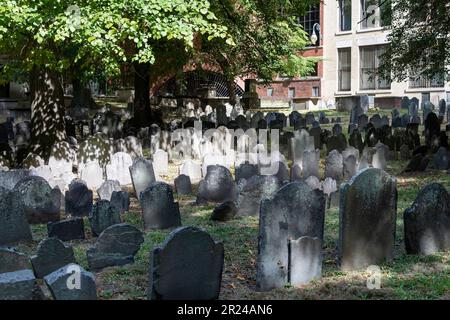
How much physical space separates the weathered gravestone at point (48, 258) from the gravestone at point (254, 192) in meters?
3.41

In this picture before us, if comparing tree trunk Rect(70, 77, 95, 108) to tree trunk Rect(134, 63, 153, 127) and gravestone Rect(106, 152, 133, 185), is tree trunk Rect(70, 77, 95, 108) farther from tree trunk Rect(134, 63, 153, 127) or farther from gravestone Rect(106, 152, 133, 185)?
gravestone Rect(106, 152, 133, 185)

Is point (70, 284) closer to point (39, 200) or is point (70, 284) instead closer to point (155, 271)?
point (155, 271)

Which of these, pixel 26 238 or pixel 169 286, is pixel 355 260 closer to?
pixel 169 286

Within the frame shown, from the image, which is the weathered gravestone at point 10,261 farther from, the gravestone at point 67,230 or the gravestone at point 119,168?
the gravestone at point 119,168

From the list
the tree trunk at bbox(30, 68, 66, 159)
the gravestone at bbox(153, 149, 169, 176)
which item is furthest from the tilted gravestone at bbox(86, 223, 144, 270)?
the tree trunk at bbox(30, 68, 66, 159)

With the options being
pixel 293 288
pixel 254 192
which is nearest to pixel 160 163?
pixel 254 192

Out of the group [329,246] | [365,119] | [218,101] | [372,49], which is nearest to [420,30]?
[365,119]

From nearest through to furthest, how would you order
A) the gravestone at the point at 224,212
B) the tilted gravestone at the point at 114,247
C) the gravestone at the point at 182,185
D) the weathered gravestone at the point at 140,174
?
the tilted gravestone at the point at 114,247
the gravestone at the point at 224,212
the weathered gravestone at the point at 140,174
the gravestone at the point at 182,185

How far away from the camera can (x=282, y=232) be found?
5.85 meters

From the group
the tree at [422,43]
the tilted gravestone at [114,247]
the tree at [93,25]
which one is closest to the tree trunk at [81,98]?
the tree at [93,25]

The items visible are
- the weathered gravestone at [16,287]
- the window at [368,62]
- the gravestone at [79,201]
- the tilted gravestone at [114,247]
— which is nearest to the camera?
the weathered gravestone at [16,287]

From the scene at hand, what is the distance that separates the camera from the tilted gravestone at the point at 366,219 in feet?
20.0

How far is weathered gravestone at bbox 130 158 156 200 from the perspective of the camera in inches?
404

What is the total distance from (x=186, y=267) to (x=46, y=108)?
10202 millimetres
